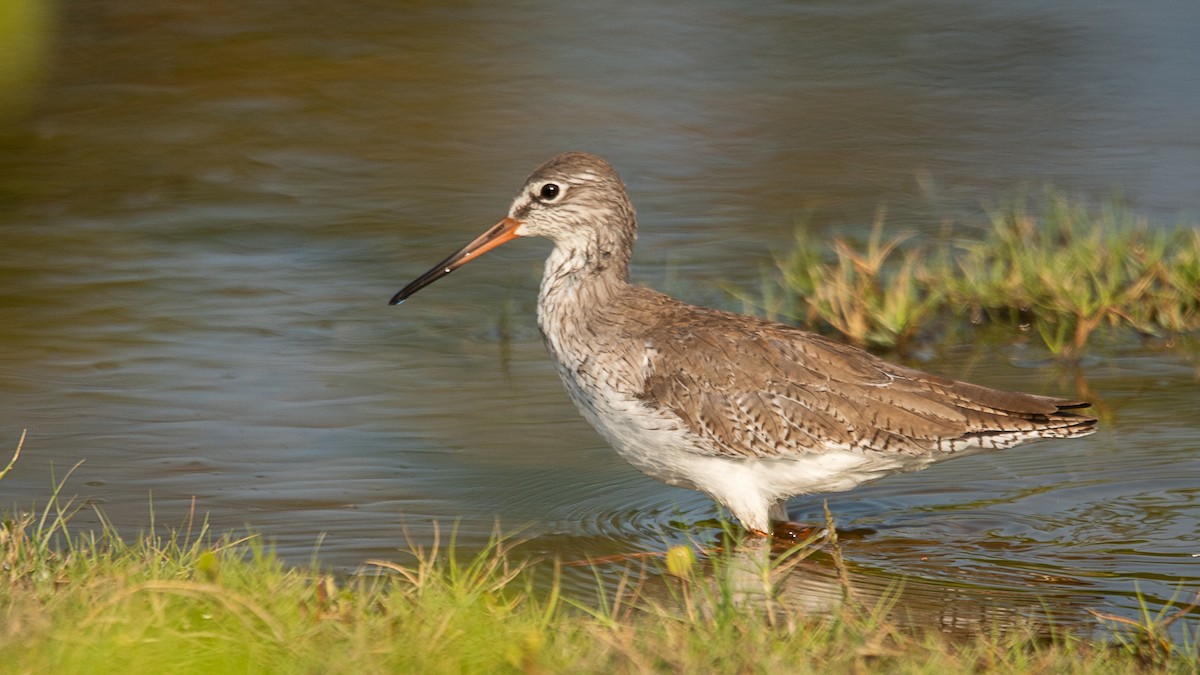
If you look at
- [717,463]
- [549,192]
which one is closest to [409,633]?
[717,463]

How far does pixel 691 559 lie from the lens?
4715 mm

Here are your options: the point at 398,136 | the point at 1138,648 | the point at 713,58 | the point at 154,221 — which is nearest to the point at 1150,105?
the point at 713,58

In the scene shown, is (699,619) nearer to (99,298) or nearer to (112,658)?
(112,658)

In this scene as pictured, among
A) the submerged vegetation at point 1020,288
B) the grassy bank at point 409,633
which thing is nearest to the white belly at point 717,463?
the grassy bank at point 409,633

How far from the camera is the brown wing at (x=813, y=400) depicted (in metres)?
5.80

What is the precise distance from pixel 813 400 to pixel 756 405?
21 cm

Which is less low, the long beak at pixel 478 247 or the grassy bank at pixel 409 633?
the long beak at pixel 478 247

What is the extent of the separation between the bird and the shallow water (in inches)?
12.4

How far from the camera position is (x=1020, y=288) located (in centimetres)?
802

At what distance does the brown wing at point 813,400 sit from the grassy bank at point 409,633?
3.91 feet

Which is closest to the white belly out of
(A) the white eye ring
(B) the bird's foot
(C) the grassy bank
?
(B) the bird's foot

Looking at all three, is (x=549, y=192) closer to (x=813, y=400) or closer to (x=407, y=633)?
(x=813, y=400)

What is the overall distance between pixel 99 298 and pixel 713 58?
240 inches

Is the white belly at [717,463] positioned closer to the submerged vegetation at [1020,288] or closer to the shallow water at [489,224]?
the shallow water at [489,224]
